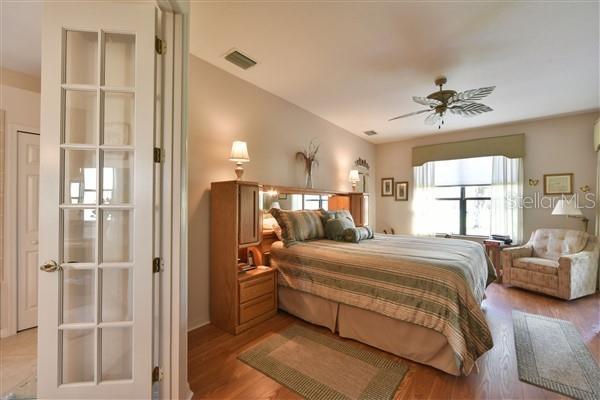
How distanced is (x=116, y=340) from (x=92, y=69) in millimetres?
1553

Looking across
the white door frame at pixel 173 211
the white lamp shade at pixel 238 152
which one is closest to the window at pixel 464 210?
the white lamp shade at pixel 238 152

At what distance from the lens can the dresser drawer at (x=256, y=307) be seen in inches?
98.5

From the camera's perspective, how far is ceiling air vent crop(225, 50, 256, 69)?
8.45 ft

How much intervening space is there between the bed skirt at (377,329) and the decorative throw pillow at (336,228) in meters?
0.89

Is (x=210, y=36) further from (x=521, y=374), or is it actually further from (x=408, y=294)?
(x=521, y=374)

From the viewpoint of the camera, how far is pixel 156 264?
1.44 m

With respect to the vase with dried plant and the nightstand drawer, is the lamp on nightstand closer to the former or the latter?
the vase with dried plant

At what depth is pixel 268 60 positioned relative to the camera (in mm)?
2686

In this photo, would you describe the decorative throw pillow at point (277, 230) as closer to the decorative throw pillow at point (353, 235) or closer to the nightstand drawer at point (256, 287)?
the nightstand drawer at point (256, 287)

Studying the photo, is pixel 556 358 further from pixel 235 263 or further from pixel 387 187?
pixel 387 187

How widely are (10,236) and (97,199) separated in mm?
2040

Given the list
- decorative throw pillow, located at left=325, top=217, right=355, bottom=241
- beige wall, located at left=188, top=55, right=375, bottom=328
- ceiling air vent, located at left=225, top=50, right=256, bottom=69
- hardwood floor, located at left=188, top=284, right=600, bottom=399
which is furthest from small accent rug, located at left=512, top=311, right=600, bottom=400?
ceiling air vent, located at left=225, top=50, right=256, bottom=69

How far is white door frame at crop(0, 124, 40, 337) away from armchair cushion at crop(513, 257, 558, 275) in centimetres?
616

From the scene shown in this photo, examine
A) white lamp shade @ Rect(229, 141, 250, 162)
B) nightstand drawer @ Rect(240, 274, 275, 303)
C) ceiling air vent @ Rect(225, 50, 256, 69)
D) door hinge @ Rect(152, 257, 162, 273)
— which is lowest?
nightstand drawer @ Rect(240, 274, 275, 303)
